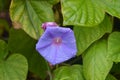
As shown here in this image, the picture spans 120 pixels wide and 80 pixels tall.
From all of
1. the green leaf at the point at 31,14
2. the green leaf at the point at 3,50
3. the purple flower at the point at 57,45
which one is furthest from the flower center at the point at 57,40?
the green leaf at the point at 3,50

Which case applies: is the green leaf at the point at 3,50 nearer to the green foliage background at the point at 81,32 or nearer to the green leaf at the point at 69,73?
the green foliage background at the point at 81,32

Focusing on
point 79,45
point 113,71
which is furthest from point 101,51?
point 113,71

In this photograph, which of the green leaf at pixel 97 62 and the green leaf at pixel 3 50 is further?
the green leaf at pixel 3 50

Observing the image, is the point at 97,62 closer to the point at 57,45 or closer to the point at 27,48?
the point at 57,45

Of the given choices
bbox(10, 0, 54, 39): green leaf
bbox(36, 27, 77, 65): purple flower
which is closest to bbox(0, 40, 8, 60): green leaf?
bbox(10, 0, 54, 39): green leaf

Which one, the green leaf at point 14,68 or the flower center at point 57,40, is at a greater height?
the flower center at point 57,40

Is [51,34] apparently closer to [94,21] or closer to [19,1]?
[94,21]
